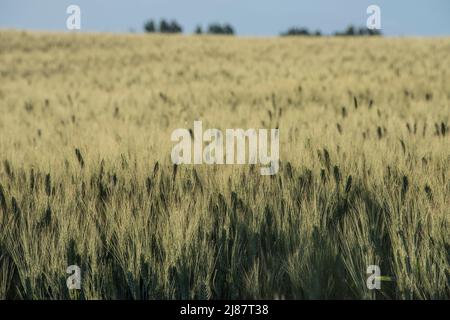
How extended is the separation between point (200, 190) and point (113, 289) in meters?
0.78

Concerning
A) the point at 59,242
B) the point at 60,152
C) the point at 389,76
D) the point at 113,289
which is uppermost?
the point at 389,76

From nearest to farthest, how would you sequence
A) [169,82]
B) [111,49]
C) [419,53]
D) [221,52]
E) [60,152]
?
[60,152] < [169,82] < [419,53] < [221,52] < [111,49]

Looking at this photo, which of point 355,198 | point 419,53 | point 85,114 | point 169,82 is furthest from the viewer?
point 419,53

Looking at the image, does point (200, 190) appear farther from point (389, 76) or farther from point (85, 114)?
point (389, 76)

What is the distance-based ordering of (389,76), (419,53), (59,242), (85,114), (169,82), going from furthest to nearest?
(419,53), (169,82), (389,76), (85,114), (59,242)

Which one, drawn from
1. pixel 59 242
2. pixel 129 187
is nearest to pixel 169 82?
pixel 129 187

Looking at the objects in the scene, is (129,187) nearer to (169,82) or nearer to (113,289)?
(113,289)

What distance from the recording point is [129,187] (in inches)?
99.3

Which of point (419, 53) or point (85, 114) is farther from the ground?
point (419, 53)

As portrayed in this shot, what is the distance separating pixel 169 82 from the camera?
969cm

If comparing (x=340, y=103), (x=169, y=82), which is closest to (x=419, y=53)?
(x=169, y=82)

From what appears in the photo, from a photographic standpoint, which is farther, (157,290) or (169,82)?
(169,82)

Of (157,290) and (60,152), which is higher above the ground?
(60,152)

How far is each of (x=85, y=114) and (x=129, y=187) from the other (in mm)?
3363
